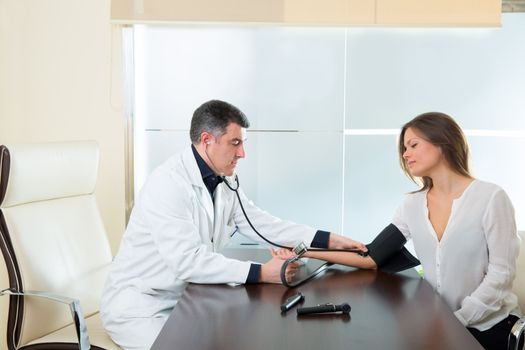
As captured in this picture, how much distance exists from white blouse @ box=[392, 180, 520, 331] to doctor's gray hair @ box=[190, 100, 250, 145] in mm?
731

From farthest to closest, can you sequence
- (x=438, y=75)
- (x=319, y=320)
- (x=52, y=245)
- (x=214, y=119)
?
(x=438, y=75)
(x=52, y=245)
(x=214, y=119)
(x=319, y=320)

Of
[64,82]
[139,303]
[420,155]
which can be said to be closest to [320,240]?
[420,155]

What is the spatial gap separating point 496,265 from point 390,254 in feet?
1.13

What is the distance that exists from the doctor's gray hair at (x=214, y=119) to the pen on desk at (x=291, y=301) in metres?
0.70

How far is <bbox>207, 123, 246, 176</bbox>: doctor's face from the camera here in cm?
246

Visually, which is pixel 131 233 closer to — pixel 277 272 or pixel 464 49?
pixel 277 272

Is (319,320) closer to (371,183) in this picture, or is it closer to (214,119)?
(214,119)

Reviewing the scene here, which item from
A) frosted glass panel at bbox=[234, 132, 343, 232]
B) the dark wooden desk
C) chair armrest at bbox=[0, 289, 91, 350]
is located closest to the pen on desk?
the dark wooden desk

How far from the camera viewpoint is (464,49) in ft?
11.7

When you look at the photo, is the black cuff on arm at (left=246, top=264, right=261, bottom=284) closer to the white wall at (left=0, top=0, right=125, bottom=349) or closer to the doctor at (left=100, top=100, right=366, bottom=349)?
the doctor at (left=100, top=100, right=366, bottom=349)

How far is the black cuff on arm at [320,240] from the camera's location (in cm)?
262

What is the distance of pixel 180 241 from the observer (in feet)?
7.32

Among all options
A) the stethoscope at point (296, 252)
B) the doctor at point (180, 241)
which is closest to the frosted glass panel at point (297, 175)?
the stethoscope at point (296, 252)

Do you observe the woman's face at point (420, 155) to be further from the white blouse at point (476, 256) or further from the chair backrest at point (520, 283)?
the chair backrest at point (520, 283)
